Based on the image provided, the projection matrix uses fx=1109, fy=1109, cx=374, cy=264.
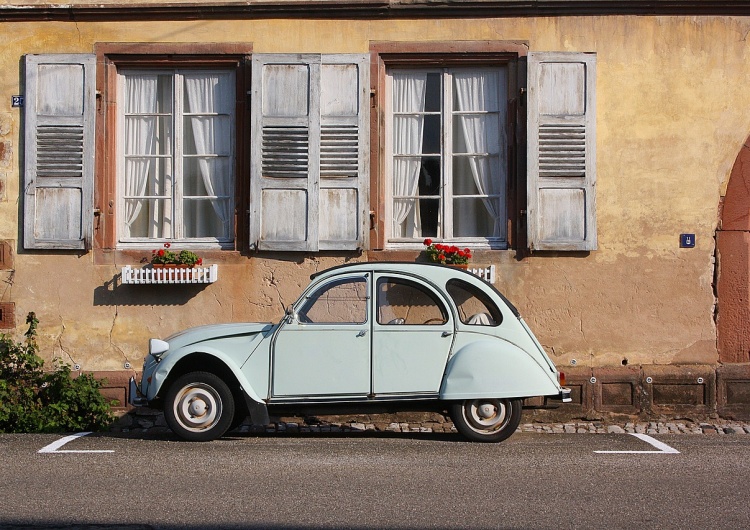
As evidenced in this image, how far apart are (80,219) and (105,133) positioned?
95 centimetres

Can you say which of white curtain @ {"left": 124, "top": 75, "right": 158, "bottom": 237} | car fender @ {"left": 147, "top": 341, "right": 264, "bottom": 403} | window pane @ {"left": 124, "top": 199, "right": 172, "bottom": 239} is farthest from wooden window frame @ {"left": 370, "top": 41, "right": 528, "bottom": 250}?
car fender @ {"left": 147, "top": 341, "right": 264, "bottom": 403}

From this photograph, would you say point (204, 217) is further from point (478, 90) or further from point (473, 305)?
point (473, 305)

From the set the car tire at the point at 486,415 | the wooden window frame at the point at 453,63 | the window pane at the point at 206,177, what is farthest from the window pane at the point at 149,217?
the car tire at the point at 486,415

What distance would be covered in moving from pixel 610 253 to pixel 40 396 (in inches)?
232

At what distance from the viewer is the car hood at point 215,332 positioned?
356 inches

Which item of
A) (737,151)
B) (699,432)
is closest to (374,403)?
(699,432)

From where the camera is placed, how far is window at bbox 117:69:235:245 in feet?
38.8

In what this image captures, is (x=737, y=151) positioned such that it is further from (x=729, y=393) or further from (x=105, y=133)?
(x=105, y=133)

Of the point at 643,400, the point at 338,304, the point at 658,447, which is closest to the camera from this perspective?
the point at 658,447

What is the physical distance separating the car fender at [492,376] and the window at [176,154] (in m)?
3.86

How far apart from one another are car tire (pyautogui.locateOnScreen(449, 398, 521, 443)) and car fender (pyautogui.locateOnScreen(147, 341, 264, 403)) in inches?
63.5

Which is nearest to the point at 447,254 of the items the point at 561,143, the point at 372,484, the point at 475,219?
the point at 475,219

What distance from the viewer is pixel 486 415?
8.95 metres

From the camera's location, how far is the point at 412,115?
1181 cm
